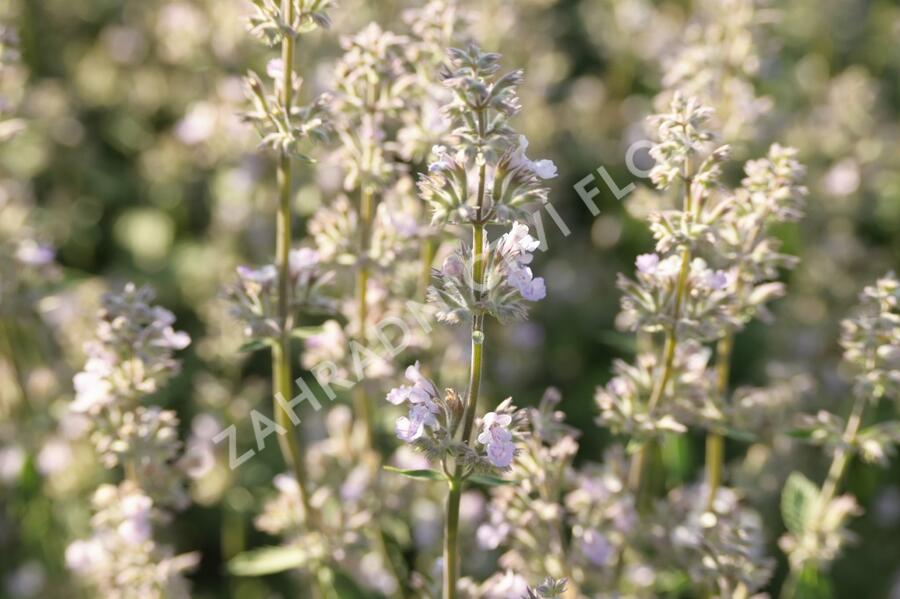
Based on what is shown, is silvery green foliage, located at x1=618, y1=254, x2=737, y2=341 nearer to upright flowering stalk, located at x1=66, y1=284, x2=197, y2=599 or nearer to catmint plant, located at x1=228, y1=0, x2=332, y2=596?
catmint plant, located at x1=228, y1=0, x2=332, y2=596

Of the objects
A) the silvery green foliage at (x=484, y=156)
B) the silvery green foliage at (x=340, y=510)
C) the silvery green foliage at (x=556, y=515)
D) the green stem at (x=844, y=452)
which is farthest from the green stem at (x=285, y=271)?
the green stem at (x=844, y=452)

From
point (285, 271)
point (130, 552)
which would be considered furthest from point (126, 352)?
point (130, 552)

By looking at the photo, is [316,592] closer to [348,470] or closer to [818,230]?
[348,470]

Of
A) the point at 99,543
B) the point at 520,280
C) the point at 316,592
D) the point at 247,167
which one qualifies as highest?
the point at 520,280

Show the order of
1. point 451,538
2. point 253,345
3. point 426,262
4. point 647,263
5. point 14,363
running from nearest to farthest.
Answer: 1. point 451,538
2. point 647,263
3. point 253,345
4. point 426,262
5. point 14,363

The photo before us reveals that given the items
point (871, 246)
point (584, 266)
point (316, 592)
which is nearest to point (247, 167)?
point (584, 266)

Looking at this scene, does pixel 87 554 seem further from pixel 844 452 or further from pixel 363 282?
pixel 844 452
